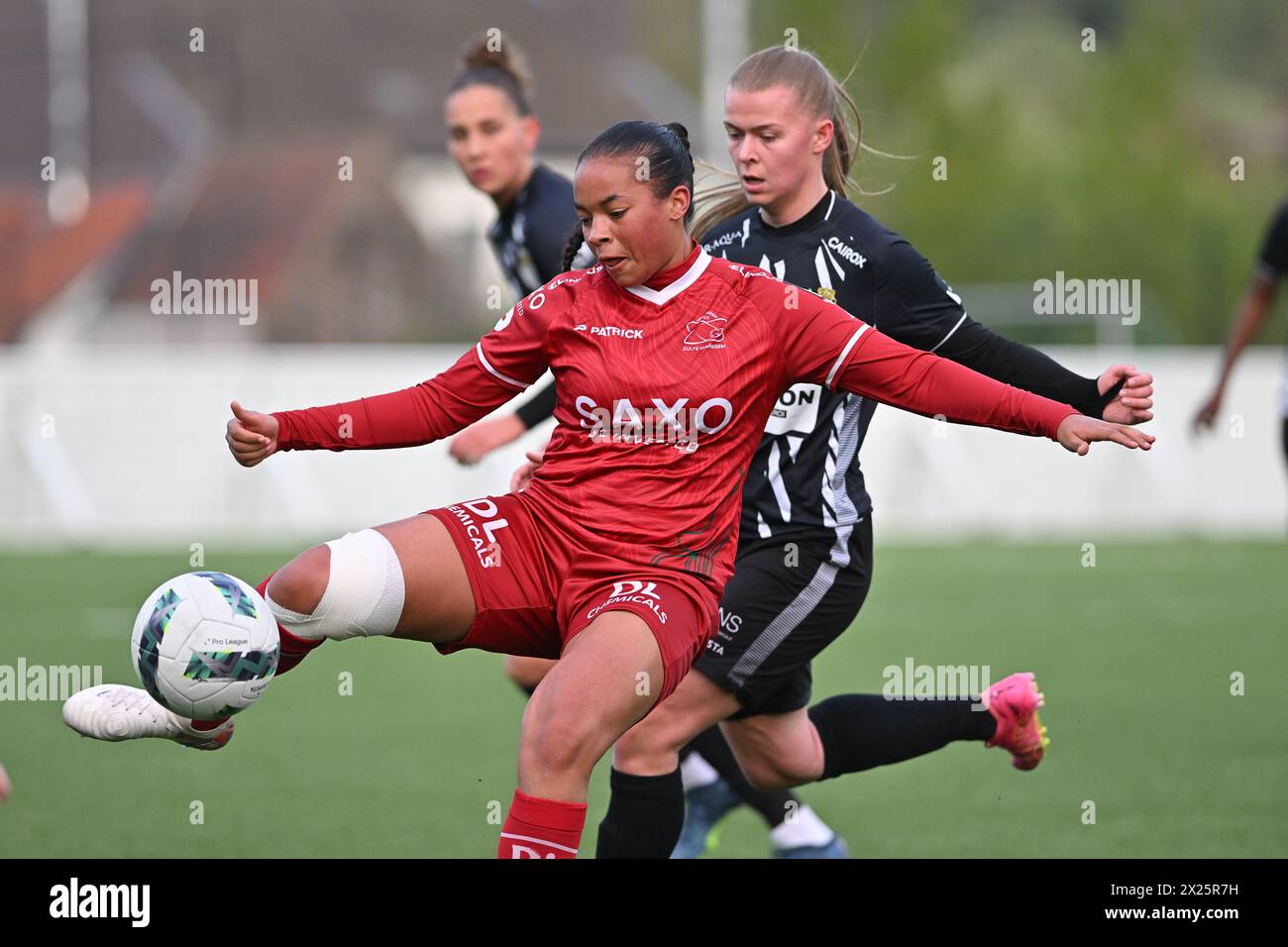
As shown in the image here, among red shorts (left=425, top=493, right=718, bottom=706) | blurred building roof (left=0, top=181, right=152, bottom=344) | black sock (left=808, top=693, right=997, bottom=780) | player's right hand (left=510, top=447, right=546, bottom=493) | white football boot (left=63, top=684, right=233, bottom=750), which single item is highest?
blurred building roof (left=0, top=181, right=152, bottom=344)

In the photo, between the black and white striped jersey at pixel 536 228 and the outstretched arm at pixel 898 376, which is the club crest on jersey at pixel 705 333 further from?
the black and white striped jersey at pixel 536 228

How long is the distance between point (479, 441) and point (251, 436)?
0.95 meters

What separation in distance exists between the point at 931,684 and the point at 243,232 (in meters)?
26.3

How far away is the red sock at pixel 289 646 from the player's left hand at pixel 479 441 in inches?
31.6

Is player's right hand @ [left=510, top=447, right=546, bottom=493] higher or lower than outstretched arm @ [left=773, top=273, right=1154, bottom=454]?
lower

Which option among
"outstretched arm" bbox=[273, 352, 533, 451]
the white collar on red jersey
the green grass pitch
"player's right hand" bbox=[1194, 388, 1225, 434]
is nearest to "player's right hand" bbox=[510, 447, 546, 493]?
"outstretched arm" bbox=[273, 352, 533, 451]

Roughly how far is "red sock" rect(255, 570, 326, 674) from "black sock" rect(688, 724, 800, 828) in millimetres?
1594

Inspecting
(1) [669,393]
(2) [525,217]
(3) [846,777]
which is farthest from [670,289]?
(3) [846,777]

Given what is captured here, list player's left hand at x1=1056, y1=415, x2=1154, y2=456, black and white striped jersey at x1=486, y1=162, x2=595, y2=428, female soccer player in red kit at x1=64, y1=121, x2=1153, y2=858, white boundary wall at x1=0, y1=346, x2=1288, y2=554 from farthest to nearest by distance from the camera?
1. white boundary wall at x1=0, y1=346, x2=1288, y2=554
2. black and white striped jersey at x1=486, y1=162, x2=595, y2=428
3. female soccer player in red kit at x1=64, y1=121, x2=1153, y2=858
4. player's left hand at x1=1056, y1=415, x2=1154, y2=456

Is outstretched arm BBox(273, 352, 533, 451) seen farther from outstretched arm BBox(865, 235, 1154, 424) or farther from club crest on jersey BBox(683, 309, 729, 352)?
outstretched arm BBox(865, 235, 1154, 424)

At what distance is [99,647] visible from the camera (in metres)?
9.45

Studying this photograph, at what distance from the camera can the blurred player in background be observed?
5309 millimetres

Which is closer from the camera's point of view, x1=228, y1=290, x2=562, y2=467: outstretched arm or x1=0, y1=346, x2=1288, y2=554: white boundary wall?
x1=228, y1=290, x2=562, y2=467: outstretched arm

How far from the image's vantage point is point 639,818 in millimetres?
4449
